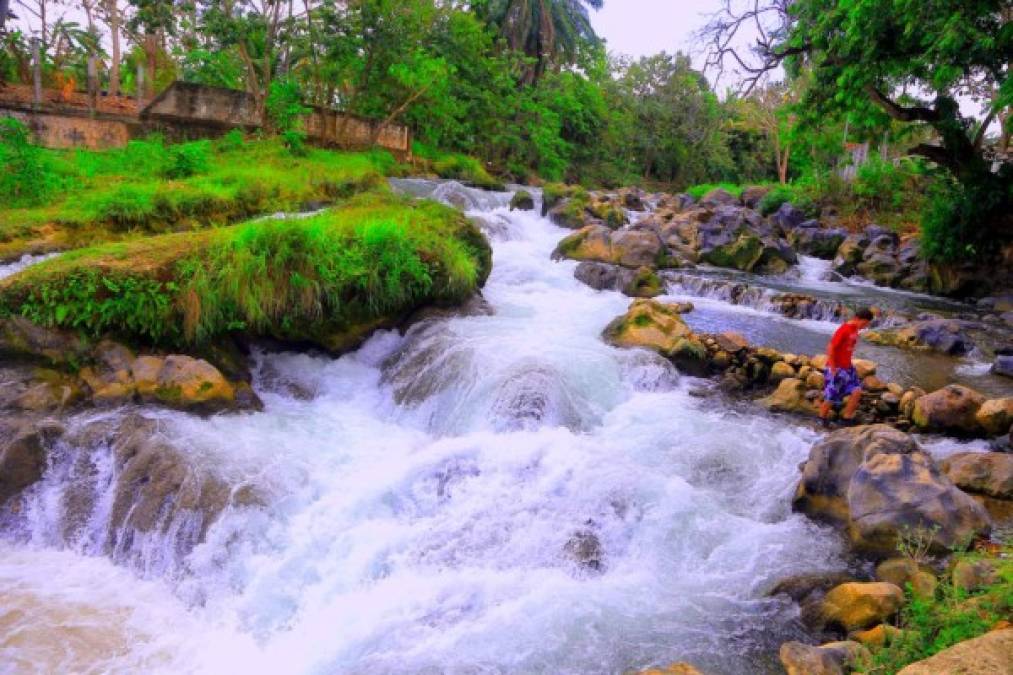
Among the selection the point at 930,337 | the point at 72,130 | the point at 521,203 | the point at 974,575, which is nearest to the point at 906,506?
the point at 974,575

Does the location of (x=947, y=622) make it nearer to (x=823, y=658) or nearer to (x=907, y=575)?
(x=823, y=658)

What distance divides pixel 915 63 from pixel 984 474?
6584 millimetres

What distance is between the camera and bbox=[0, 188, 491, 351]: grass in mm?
6707

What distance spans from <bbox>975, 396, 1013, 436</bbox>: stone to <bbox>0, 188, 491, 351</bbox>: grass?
20.9ft

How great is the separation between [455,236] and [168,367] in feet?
15.0

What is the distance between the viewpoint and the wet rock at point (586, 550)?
4.88 m

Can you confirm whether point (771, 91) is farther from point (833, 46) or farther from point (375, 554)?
point (375, 554)

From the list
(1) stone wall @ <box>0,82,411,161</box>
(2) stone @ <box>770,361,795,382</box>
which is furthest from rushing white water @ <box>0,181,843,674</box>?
(1) stone wall @ <box>0,82,411,161</box>

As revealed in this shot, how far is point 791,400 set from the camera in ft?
25.5

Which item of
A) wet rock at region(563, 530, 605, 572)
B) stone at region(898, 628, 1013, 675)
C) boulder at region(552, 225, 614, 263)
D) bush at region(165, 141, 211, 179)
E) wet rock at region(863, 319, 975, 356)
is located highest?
bush at region(165, 141, 211, 179)

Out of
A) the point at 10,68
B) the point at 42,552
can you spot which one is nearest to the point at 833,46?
the point at 42,552

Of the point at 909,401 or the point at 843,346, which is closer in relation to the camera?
the point at 843,346

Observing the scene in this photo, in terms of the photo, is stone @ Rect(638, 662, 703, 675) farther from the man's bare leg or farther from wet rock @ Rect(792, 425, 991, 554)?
the man's bare leg

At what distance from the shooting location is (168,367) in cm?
655
